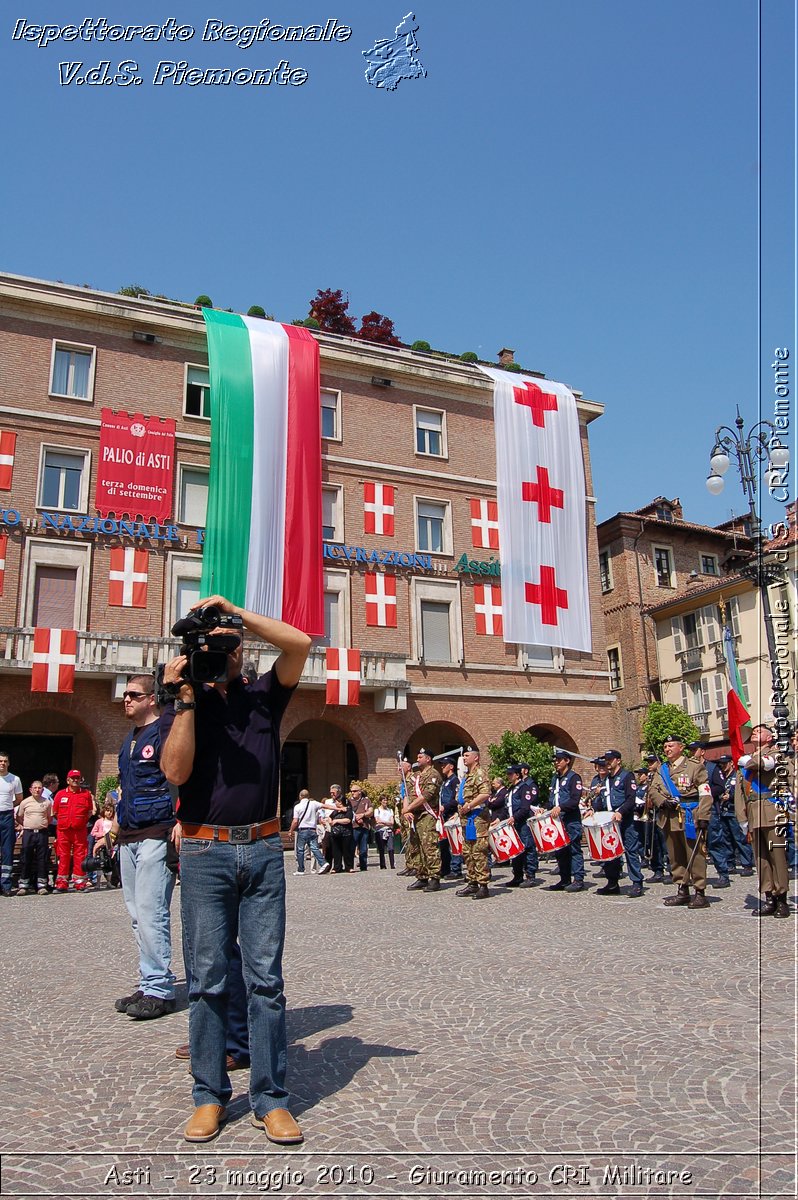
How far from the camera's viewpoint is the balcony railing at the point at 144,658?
79.0 feet

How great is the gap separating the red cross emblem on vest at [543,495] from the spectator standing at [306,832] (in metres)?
15.4

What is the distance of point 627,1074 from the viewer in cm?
448

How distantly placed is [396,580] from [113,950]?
2203cm

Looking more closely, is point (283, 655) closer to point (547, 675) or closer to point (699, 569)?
point (547, 675)

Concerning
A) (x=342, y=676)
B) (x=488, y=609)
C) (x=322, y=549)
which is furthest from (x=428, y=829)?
(x=488, y=609)

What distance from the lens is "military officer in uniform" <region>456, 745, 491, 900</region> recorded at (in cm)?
1294

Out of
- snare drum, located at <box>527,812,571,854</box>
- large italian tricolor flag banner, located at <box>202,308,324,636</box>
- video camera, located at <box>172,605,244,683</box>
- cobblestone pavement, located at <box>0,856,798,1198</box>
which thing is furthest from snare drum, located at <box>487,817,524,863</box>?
large italian tricolor flag banner, located at <box>202,308,324,636</box>

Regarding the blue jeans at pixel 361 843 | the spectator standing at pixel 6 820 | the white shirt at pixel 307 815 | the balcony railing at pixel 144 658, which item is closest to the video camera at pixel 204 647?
the spectator standing at pixel 6 820

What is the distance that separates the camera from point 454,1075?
448 centimetres

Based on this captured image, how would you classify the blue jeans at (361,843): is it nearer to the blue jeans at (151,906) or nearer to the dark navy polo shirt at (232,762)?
the blue jeans at (151,906)

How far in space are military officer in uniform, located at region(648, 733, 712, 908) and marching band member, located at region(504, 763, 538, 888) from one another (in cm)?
352

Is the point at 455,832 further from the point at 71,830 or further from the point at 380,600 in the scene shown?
the point at 380,600

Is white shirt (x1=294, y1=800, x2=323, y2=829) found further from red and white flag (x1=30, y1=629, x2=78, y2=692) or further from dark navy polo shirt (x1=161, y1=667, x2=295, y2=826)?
dark navy polo shirt (x1=161, y1=667, x2=295, y2=826)

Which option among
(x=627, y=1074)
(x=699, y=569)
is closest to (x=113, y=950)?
(x=627, y=1074)
